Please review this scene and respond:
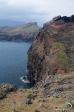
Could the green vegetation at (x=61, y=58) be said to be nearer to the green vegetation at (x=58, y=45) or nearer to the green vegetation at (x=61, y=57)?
Result: the green vegetation at (x=61, y=57)

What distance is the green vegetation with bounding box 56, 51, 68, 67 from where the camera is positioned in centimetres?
7425

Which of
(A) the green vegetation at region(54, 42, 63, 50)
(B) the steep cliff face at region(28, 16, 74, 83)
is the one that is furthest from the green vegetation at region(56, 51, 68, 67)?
(A) the green vegetation at region(54, 42, 63, 50)

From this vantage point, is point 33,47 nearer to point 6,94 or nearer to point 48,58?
point 48,58

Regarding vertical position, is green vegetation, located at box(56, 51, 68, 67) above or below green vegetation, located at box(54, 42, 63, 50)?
below

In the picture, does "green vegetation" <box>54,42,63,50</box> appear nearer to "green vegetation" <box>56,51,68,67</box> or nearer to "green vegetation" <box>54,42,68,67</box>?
"green vegetation" <box>54,42,68,67</box>

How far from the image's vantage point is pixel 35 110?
25.8 metres

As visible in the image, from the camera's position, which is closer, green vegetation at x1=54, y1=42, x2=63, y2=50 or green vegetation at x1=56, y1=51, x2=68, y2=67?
green vegetation at x1=56, y1=51, x2=68, y2=67

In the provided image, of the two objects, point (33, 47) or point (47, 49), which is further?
point (33, 47)

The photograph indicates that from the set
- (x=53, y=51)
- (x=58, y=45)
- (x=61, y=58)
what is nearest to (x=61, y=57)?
(x=61, y=58)

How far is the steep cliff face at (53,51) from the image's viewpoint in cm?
7531

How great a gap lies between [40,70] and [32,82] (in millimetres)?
6107

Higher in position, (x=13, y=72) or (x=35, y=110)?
(x=35, y=110)

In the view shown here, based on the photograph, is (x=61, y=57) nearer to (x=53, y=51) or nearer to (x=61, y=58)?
(x=61, y=58)

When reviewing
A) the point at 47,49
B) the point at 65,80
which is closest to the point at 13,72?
the point at 47,49
